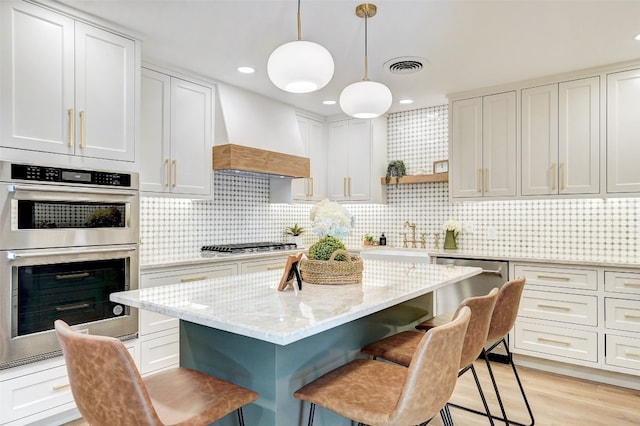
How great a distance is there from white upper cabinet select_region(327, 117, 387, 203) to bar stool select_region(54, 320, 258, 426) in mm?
3592

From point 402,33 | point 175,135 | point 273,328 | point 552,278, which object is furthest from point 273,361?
point 552,278

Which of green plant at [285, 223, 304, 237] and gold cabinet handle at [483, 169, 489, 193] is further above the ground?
gold cabinet handle at [483, 169, 489, 193]

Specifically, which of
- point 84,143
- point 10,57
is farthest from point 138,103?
point 10,57

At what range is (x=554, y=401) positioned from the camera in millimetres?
2795

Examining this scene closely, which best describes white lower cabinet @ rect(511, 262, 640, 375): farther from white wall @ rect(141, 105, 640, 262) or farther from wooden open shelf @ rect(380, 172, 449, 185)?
wooden open shelf @ rect(380, 172, 449, 185)

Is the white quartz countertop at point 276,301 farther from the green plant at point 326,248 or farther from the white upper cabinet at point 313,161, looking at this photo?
the white upper cabinet at point 313,161

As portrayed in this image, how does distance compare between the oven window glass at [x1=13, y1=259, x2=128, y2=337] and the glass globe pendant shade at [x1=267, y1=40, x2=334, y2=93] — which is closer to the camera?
the glass globe pendant shade at [x1=267, y1=40, x2=334, y2=93]

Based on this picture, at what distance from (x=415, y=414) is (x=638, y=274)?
2.68 m

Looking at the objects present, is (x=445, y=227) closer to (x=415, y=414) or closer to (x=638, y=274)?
(x=638, y=274)

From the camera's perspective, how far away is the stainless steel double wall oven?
216cm

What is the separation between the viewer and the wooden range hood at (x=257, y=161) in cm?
361

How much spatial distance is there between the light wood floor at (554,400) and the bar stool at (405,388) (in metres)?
1.28

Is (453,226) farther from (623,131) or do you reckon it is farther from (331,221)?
(331,221)

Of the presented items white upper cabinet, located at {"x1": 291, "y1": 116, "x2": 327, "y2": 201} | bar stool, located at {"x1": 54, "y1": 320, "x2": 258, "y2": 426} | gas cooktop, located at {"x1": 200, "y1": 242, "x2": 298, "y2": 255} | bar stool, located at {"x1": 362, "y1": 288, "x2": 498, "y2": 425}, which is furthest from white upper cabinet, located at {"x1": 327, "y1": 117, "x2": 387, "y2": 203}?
bar stool, located at {"x1": 54, "y1": 320, "x2": 258, "y2": 426}
